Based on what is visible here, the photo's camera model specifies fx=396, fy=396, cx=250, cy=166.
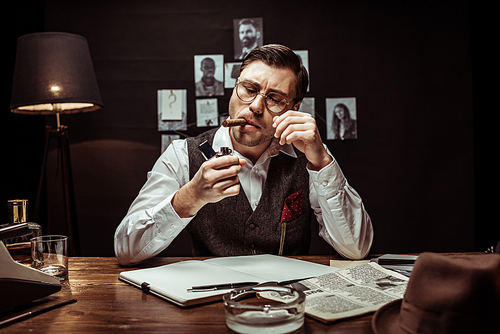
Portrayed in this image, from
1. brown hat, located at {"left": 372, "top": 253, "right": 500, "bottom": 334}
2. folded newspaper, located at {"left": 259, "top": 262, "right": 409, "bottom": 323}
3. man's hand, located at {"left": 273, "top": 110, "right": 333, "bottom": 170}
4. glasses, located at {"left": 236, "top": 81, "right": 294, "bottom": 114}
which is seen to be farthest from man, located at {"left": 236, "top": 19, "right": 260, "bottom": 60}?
brown hat, located at {"left": 372, "top": 253, "right": 500, "bottom": 334}

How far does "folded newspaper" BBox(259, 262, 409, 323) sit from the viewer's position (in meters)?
0.80

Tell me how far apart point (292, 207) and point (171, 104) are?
5.05 feet

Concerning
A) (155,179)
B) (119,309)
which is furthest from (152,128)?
(119,309)

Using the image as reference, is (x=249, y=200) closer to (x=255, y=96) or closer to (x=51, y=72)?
(x=255, y=96)

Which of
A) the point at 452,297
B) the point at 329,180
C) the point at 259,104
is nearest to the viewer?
the point at 452,297

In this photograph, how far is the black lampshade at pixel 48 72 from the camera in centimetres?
221

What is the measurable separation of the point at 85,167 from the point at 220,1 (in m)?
1.58

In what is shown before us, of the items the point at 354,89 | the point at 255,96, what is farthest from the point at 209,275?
the point at 354,89

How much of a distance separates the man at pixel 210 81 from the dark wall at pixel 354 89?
2.7 inches

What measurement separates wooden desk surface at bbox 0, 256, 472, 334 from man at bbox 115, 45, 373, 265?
1.21ft

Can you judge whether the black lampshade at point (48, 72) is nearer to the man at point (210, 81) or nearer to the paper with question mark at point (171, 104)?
the paper with question mark at point (171, 104)

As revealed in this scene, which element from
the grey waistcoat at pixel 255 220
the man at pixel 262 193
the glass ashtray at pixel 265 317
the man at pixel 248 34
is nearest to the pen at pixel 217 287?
the glass ashtray at pixel 265 317

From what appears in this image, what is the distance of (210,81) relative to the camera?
2893 mm

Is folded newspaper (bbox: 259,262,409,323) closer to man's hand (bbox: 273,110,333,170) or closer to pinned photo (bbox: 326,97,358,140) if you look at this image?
man's hand (bbox: 273,110,333,170)
